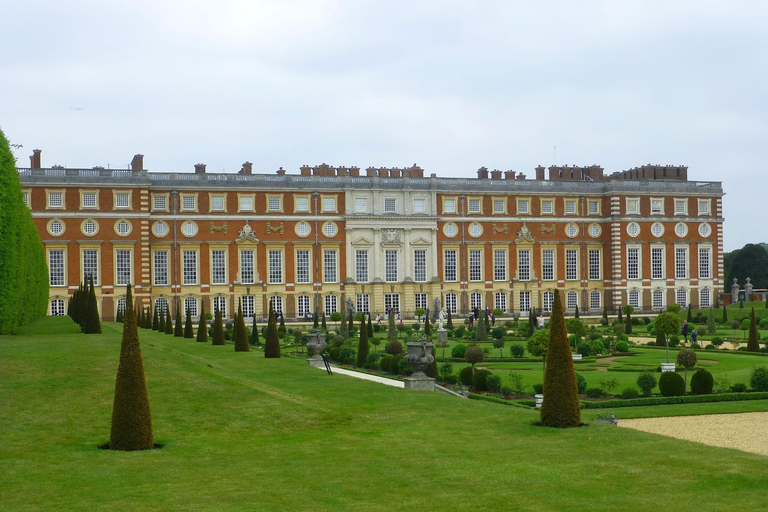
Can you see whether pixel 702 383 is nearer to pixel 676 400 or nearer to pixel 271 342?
pixel 676 400

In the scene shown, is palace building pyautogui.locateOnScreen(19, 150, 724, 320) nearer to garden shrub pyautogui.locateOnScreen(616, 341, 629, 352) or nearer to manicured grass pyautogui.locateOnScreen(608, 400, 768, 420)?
garden shrub pyautogui.locateOnScreen(616, 341, 629, 352)

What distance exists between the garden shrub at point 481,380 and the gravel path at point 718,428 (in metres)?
4.48

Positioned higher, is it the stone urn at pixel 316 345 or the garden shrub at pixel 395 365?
the stone urn at pixel 316 345

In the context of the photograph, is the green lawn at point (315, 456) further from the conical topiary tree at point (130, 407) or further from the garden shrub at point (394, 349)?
the garden shrub at point (394, 349)

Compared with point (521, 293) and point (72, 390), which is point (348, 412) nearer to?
point (72, 390)

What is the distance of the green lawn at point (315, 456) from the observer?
30.5 ft

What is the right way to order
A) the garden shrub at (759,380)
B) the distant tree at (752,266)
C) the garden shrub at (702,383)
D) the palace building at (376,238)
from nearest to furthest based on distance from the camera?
the garden shrub at (702,383), the garden shrub at (759,380), the palace building at (376,238), the distant tree at (752,266)

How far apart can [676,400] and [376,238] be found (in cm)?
3675

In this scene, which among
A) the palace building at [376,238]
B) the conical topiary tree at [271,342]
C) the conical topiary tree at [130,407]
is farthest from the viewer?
the palace building at [376,238]

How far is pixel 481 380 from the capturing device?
21.3m

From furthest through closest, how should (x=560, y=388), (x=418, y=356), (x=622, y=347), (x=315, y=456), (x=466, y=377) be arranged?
(x=622, y=347), (x=466, y=377), (x=418, y=356), (x=560, y=388), (x=315, y=456)

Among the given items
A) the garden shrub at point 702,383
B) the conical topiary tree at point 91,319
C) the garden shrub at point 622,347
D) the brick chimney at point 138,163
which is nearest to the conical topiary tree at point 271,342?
the conical topiary tree at point 91,319

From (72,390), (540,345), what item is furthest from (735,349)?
(72,390)

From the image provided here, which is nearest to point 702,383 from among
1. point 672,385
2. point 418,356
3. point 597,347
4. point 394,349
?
point 672,385
